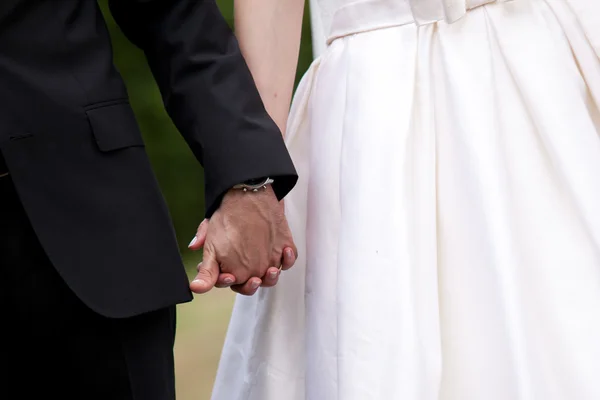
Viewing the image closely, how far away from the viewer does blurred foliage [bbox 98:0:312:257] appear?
17.4 ft

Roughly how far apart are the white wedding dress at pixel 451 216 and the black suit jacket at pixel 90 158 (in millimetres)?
150

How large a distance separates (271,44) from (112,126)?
35cm

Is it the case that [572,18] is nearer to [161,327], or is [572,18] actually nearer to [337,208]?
[337,208]

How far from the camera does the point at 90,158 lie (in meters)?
1.19

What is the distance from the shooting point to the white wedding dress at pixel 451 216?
120 cm

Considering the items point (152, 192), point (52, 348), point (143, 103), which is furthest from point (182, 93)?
point (143, 103)

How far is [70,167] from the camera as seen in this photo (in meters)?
1.18

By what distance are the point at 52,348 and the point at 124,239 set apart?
0.15m

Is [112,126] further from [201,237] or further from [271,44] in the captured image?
[271,44]

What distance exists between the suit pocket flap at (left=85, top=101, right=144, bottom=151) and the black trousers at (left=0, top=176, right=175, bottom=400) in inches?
4.5

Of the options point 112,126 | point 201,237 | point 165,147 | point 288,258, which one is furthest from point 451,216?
point 165,147

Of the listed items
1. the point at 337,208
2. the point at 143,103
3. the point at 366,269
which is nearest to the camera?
the point at 366,269

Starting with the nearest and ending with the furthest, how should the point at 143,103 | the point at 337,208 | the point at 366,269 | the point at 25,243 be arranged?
the point at 25,243 → the point at 366,269 → the point at 337,208 → the point at 143,103

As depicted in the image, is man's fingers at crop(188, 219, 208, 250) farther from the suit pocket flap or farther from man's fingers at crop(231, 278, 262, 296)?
the suit pocket flap
